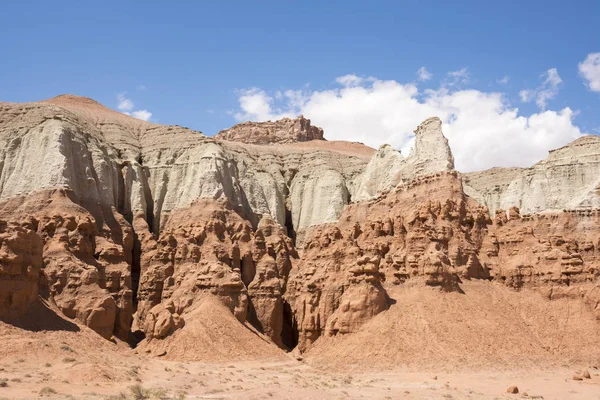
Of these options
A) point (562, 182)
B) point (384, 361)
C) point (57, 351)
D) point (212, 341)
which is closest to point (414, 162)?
point (562, 182)

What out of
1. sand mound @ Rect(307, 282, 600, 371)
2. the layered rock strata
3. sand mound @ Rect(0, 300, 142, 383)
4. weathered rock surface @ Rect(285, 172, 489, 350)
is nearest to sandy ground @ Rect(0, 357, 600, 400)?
sand mound @ Rect(0, 300, 142, 383)

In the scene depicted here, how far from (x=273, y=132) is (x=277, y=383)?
7761cm

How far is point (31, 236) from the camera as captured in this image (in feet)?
155

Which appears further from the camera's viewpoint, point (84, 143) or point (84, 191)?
point (84, 143)

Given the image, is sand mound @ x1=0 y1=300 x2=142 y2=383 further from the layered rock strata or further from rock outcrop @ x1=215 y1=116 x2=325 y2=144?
rock outcrop @ x1=215 y1=116 x2=325 y2=144

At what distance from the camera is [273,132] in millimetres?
115250

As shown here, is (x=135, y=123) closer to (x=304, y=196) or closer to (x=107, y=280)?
(x=304, y=196)

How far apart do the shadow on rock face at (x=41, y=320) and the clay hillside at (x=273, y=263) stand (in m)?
0.14

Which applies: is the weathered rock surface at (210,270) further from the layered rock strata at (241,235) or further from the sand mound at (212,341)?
the sand mound at (212,341)

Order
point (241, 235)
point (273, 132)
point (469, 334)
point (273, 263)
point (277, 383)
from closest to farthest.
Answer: point (277, 383) < point (469, 334) < point (273, 263) < point (241, 235) < point (273, 132)

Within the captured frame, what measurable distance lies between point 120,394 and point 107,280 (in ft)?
86.2

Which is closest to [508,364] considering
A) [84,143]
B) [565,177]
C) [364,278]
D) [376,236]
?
[364,278]

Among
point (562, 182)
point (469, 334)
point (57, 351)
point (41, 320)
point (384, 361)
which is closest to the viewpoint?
point (57, 351)

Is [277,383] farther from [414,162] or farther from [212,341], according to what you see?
[414,162]
